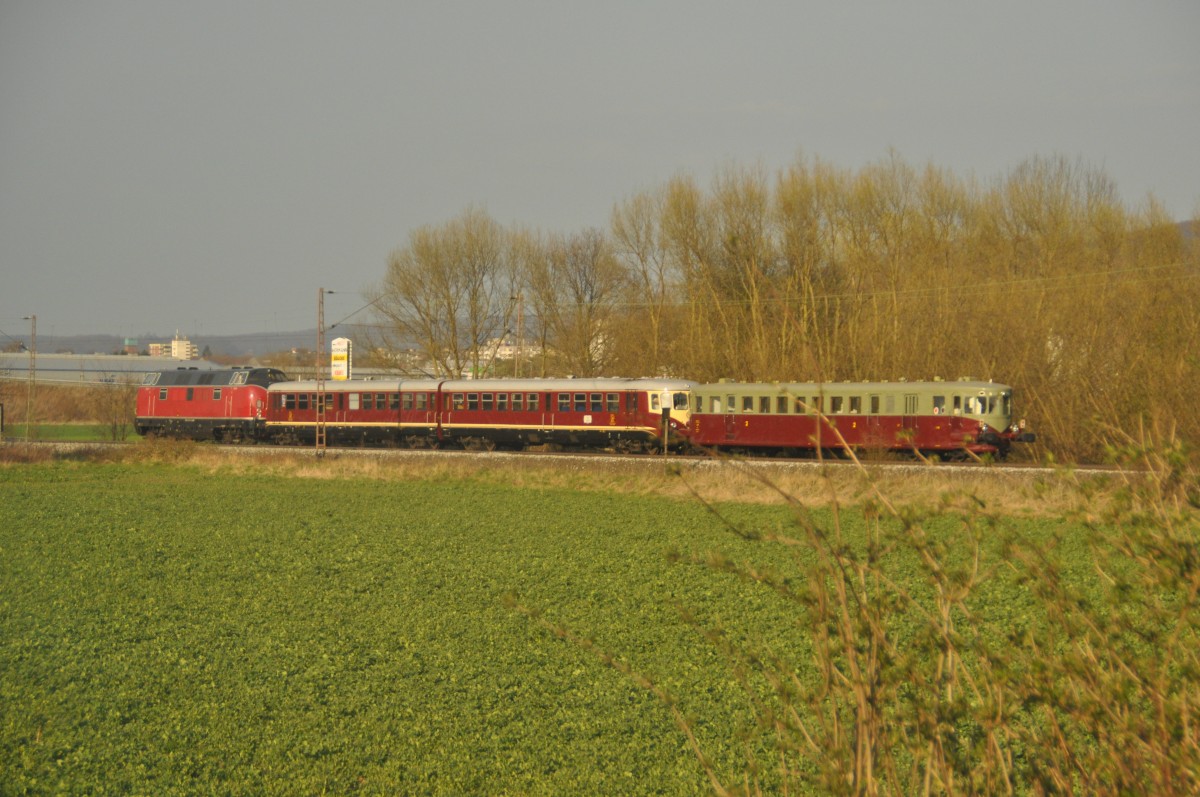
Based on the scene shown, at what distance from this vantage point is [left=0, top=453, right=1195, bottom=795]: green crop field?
27.2 ft

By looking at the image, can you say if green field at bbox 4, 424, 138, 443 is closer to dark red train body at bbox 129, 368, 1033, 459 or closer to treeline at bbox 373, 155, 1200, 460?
dark red train body at bbox 129, 368, 1033, 459

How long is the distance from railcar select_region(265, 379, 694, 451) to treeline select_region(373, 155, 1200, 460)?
4.29 metres

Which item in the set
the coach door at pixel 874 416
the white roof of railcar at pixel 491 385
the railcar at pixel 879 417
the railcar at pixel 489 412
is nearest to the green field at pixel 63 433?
the railcar at pixel 489 412

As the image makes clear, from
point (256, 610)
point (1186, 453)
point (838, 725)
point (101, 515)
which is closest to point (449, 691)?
point (256, 610)

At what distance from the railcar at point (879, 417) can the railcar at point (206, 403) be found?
823 inches

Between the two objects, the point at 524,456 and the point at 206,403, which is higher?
the point at 206,403

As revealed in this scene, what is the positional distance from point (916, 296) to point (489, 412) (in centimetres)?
1777

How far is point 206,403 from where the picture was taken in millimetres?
44750

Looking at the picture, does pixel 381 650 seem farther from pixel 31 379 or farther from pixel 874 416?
pixel 31 379

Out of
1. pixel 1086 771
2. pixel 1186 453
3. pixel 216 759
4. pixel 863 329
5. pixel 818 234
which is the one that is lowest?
pixel 216 759

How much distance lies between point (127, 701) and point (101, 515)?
1506cm

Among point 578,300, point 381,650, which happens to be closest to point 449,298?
point 578,300

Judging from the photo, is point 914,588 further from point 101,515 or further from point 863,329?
point 863,329

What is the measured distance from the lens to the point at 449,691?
1031 centimetres
